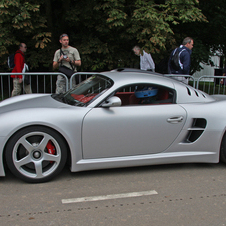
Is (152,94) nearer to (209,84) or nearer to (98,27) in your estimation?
(209,84)

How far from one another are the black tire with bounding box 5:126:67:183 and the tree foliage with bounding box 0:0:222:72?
17.8 ft

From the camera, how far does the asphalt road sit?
109 inches

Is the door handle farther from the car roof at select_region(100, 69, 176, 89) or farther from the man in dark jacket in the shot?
the man in dark jacket

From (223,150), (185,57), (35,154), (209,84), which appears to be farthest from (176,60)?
(35,154)

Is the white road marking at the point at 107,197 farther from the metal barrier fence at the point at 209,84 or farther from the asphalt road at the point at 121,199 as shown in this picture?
the metal barrier fence at the point at 209,84

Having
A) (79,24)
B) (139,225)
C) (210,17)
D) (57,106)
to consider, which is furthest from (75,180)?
(210,17)

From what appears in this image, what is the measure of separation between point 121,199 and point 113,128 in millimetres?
888

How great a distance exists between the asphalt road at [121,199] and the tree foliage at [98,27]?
546 centimetres

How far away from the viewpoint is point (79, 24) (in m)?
10.2

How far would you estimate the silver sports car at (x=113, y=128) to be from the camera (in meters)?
3.48

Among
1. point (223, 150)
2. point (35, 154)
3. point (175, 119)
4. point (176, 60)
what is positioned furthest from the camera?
point (176, 60)

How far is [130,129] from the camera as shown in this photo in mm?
3736

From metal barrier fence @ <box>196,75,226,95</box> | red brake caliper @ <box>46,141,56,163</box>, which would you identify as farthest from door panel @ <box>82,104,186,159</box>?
metal barrier fence @ <box>196,75,226,95</box>

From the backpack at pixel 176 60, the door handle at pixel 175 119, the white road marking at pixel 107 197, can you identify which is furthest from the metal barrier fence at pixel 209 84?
the white road marking at pixel 107 197
